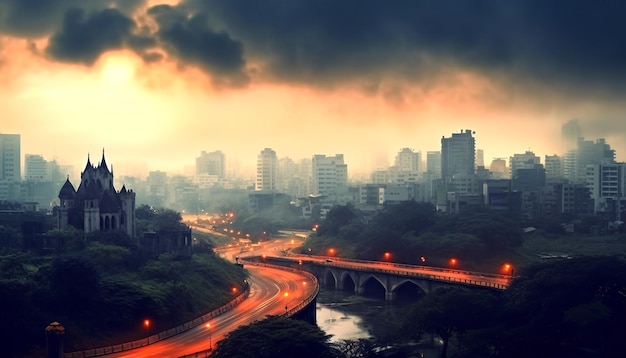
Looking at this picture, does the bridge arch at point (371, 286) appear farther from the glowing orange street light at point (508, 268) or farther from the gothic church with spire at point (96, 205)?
the gothic church with spire at point (96, 205)

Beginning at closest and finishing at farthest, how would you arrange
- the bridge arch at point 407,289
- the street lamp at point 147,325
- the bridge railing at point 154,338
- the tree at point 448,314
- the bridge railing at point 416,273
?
the bridge railing at point 154,338
the tree at point 448,314
the street lamp at point 147,325
the bridge railing at point 416,273
the bridge arch at point 407,289

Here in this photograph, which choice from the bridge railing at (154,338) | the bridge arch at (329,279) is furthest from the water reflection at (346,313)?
the bridge railing at (154,338)

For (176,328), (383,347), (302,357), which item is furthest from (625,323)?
(176,328)

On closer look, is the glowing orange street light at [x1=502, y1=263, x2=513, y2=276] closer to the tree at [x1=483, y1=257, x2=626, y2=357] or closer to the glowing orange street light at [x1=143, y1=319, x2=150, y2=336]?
the tree at [x1=483, y1=257, x2=626, y2=357]

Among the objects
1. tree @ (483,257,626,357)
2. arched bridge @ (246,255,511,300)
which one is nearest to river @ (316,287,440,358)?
arched bridge @ (246,255,511,300)

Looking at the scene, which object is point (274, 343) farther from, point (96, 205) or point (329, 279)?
point (329, 279)

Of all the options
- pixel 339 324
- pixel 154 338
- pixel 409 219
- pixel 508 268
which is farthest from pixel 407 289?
pixel 154 338

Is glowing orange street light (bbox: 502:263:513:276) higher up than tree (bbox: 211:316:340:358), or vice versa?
tree (bbox: 211:316:340:358)

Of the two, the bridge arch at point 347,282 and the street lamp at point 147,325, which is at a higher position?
the street lamp at point 147,325
